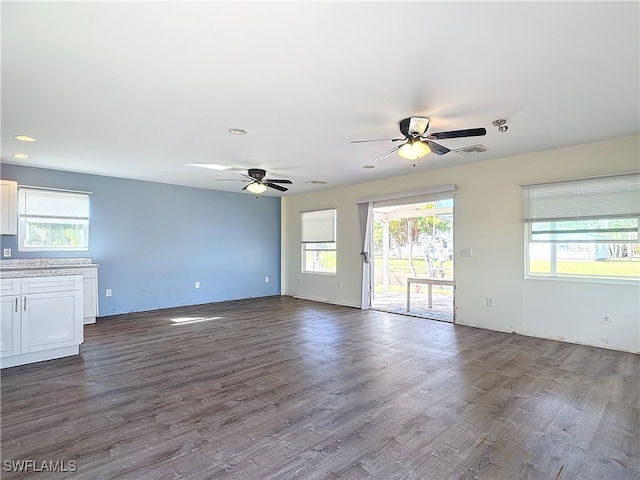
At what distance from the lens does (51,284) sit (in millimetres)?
3822

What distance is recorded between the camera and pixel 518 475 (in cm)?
189

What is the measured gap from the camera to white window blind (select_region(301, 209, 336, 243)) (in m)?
7.79

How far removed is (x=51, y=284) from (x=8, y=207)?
8.06 feet

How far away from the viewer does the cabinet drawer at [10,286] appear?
3.49m

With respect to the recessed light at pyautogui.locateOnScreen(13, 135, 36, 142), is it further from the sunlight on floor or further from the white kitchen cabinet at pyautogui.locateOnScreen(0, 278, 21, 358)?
the sunlight on floor

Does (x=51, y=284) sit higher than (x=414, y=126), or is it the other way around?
(x=414, y=126)

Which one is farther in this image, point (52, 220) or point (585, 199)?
point (52, 220)

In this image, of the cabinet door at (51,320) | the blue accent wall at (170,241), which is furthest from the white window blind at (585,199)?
the cabinet door at (51,320)

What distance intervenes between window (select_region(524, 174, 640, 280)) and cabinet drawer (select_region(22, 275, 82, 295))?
235 inches

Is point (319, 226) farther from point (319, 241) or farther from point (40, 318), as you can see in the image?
point (40, 318)

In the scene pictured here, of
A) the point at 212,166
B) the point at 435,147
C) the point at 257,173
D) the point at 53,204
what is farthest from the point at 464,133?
the point at 53,204

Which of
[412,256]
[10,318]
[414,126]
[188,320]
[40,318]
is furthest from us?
[412,256]

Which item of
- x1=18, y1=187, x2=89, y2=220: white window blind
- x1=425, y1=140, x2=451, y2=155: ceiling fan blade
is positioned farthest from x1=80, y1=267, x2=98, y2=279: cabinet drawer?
x1=425, y1=140, x2=451, y2=155: ceiling fan blade

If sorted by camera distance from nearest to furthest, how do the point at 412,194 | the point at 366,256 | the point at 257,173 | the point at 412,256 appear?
the point at 257,173 → the point at 412,194 → the point at 366,256 → the point at 412,256
